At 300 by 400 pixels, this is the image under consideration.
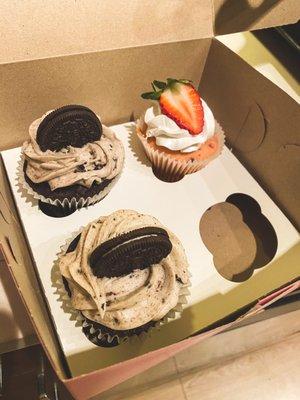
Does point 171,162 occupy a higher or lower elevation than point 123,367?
higher

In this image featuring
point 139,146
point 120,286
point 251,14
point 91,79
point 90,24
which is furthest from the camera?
point 139,146

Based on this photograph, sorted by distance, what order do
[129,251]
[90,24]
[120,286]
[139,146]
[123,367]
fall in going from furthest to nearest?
[139,146]
[90,24]
[120,286]
[129,251]
[123,367]

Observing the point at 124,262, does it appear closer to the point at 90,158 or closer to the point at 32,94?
the point at 90,158

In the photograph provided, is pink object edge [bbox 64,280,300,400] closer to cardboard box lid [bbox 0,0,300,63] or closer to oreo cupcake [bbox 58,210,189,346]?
oreo cupcake [bbox 58,210,189,346]

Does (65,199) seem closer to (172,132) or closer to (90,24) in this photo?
(172,132)

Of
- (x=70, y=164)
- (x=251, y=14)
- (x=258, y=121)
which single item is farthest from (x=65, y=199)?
(x=251, y=14)

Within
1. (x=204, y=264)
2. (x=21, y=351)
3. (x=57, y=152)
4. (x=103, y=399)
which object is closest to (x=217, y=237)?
(x=204, y=264)

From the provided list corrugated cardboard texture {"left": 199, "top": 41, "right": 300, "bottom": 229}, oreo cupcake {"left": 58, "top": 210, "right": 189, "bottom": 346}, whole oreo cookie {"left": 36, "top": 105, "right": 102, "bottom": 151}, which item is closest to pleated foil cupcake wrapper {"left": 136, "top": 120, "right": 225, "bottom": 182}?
corrugated cardboard texture {"left": 199, "top": 41, "right": 300, "bottom": 229}
